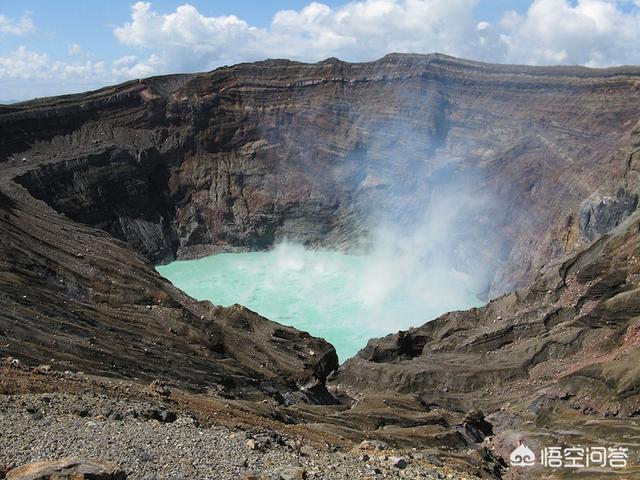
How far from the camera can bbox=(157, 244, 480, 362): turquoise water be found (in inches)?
2131

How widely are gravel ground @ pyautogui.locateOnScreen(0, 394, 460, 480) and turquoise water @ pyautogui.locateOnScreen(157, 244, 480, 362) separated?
106 ft

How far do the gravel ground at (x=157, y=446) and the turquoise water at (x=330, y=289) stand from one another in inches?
1274

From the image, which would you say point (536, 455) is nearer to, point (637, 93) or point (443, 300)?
point (443, 300)

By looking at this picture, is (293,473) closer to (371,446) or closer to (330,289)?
(371,446)

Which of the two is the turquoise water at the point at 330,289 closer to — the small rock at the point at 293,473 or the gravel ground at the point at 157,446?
the gravel ground at the point at 157,446

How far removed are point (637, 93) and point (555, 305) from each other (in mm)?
35325

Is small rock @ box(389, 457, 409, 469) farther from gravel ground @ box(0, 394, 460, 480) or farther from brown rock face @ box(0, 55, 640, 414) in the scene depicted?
brown rock face @ box(0, 55, 640, 414)

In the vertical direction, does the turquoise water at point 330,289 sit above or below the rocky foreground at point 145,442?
above

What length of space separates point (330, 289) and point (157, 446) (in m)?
48.6

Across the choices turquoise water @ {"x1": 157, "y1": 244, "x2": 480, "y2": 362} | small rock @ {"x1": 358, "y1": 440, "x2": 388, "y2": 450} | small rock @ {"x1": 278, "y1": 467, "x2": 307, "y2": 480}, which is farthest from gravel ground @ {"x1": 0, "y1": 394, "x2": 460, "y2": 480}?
turquoise water @ {"x1": 157, "y1": 244, "x2": 480, "y2": 362}


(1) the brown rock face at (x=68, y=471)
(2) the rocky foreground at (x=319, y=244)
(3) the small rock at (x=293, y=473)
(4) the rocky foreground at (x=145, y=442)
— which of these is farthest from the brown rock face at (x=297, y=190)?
(1) the brown rock face at (x=68, y=471)

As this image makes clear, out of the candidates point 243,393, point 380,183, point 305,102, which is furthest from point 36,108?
point 243,393

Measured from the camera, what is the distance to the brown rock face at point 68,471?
33.8 ft

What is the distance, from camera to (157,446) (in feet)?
46.1
